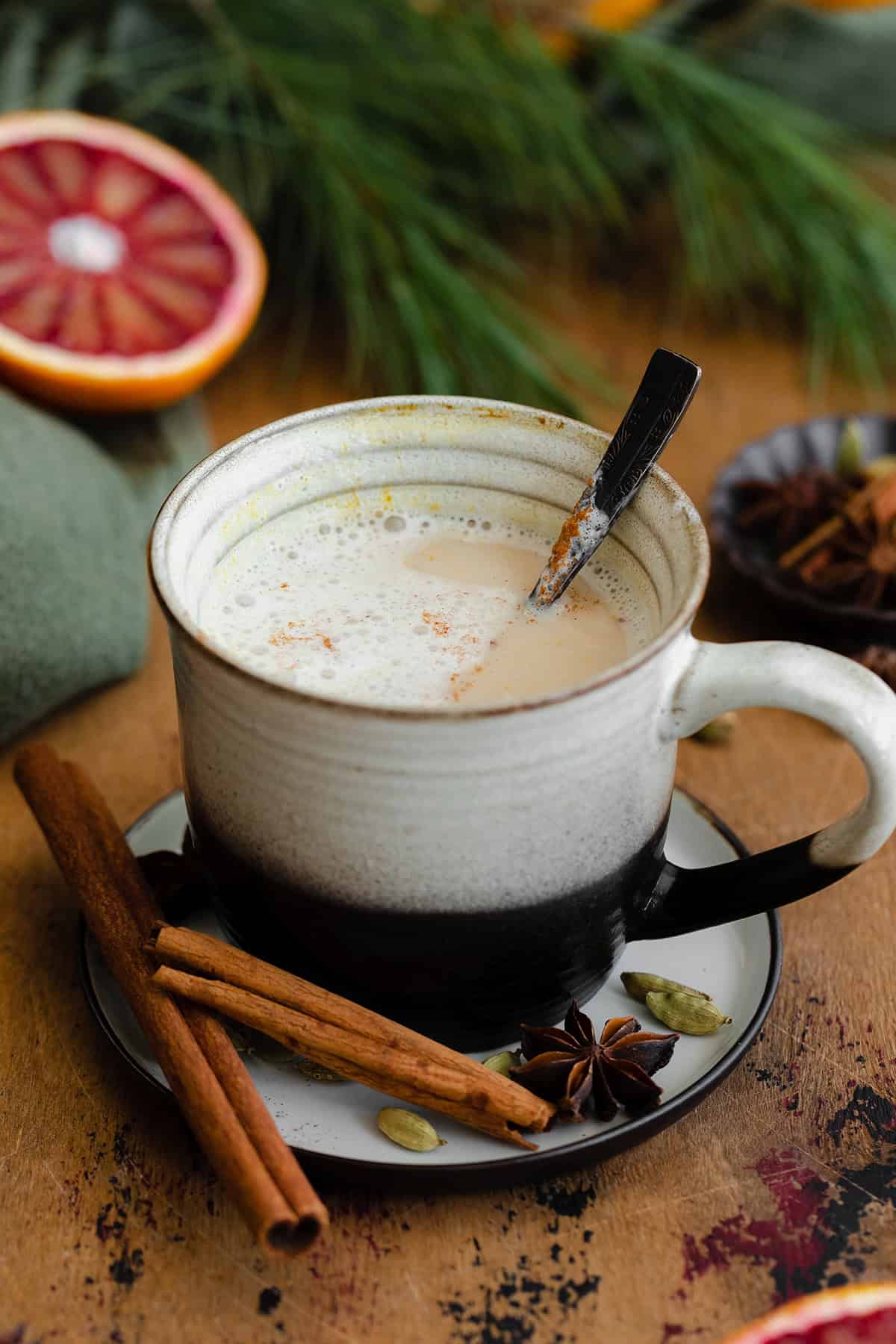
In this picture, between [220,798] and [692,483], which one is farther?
[692,483]

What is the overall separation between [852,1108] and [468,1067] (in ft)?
0.84

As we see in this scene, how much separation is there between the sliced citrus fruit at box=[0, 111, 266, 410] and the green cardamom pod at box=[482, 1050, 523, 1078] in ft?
2.87

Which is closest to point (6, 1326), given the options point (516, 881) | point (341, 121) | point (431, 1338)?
point (431, 1338)

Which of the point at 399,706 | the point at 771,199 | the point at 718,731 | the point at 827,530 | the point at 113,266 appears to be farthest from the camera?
the point at 771,199

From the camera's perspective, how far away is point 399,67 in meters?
1.70

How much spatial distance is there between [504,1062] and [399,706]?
259 mm

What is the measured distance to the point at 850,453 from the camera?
1456 mm

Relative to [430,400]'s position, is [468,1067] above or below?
below

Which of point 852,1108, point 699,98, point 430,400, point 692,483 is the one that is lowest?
point 692,483

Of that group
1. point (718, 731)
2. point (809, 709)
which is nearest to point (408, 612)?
point (809, 709)

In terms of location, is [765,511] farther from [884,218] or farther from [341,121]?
[341,121]

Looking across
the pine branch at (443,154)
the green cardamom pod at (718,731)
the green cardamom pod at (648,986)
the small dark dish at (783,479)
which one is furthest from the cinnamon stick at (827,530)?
the green cardamom pod at (648,986)

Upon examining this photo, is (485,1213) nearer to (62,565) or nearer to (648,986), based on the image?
(648,986)

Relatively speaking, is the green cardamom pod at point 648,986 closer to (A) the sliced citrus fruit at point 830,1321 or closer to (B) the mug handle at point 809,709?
(B) the mug handle at point 809,709
